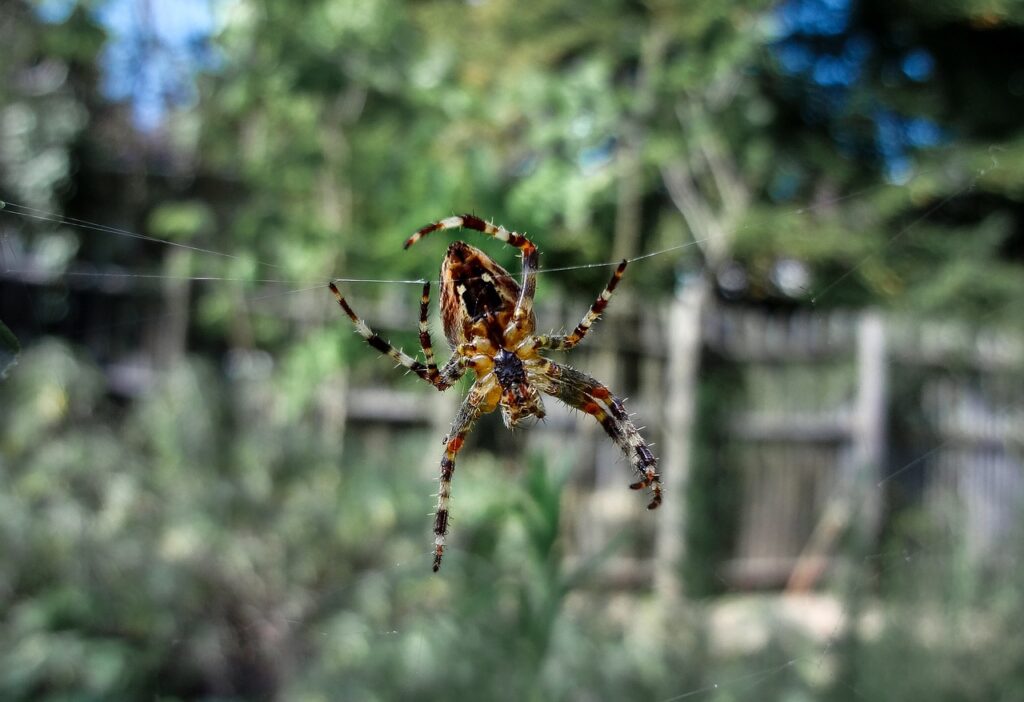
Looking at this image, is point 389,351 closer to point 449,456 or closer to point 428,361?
point 428,361

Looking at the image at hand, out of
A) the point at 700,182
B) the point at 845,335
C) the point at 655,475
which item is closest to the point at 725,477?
the point at 845,335

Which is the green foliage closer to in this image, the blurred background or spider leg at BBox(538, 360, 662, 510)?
the blurred background

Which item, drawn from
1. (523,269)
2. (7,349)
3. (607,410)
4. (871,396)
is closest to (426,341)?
(523,269)

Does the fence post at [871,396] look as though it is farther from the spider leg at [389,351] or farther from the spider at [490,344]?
the spider leg at [389,351]

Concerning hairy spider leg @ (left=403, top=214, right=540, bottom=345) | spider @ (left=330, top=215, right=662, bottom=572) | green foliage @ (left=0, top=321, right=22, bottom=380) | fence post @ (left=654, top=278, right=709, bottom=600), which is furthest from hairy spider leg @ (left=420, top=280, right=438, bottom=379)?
fence post @ (left=654, top=278, right=709, bottom=600)

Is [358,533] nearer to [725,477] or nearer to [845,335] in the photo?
[725,477]

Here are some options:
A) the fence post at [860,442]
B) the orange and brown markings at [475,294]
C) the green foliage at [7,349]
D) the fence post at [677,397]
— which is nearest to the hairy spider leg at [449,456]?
the orange and brown markings at [475,294]

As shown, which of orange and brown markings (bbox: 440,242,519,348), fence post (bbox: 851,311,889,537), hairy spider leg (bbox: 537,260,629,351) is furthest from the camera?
fence post (bbox: 851,311,889,537)
